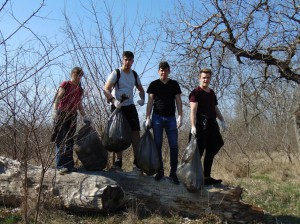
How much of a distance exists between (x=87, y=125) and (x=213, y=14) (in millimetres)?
5331

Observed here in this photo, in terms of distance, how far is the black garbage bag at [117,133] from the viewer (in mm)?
4711

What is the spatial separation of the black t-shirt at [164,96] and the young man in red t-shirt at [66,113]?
3.31ft

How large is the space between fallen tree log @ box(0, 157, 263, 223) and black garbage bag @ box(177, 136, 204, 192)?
0.59 feet

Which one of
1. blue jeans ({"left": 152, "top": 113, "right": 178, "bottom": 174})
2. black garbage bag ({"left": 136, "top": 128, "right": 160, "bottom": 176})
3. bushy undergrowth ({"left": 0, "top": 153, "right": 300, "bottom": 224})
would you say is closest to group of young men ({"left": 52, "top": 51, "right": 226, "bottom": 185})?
blue jeans ({"left": 152, "top": 113, "right": 178, "bottom": 174})

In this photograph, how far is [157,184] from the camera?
4.89 metres

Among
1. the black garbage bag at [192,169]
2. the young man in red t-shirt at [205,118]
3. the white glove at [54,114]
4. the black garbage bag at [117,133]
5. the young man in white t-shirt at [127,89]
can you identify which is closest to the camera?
the white glove at [54,114]

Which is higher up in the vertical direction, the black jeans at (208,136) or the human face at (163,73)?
the human face at (163,73)

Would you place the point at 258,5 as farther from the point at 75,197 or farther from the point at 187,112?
the point at 75,197

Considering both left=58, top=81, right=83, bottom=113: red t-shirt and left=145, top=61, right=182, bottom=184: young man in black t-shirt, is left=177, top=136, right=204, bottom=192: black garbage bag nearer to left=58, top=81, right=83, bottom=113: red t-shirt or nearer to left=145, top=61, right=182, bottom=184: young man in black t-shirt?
left=145, top=61, right=182, bottom=184: young man in black t-shirt

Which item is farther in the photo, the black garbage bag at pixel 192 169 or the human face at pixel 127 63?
the human face at pixel 127 63

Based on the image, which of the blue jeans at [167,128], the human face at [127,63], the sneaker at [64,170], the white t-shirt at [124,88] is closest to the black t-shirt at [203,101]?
the blue jeans at [167,128]

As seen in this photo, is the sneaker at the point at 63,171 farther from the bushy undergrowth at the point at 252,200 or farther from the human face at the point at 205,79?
the human face at the point at 205,79

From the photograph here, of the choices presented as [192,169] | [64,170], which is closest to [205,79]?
[192,169]

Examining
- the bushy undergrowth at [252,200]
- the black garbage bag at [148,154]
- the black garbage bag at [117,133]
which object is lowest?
the bushy undergrowth at [252,200]
